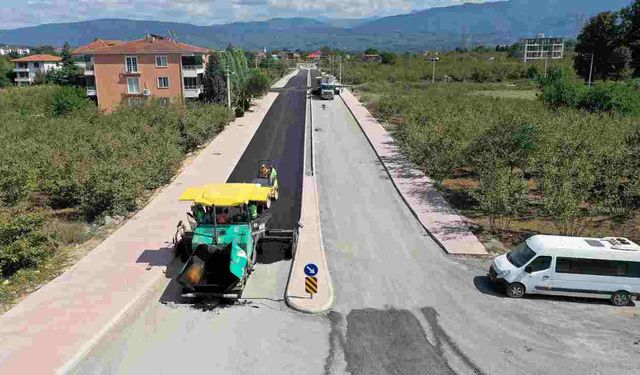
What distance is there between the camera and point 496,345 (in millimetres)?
11938

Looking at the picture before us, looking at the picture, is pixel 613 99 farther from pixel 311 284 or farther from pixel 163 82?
pixel 163 82

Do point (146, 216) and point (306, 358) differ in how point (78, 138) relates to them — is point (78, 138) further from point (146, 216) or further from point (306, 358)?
point (306, 358)

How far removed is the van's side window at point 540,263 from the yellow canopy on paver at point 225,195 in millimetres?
7845

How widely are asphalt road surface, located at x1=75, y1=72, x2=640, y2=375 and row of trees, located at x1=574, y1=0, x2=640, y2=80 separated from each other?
233 feet

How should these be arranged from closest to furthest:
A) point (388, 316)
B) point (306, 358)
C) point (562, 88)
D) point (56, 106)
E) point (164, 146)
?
point (306, 358) < point (388, 316) < point (164, 146) < point (562, 88) < point (56, 106)

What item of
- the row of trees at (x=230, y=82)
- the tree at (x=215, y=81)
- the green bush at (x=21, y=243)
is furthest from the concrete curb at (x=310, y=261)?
the tree at (x=215, y=81)

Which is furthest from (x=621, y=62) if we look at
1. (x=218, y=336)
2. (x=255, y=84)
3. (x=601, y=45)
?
(x=218, y=336)

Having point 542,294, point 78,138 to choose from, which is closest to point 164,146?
point 78,138

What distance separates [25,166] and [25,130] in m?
13.3

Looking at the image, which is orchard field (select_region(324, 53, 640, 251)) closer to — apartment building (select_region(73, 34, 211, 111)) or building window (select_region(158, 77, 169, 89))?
apartment building (select_region(73, 34, 211, 111))

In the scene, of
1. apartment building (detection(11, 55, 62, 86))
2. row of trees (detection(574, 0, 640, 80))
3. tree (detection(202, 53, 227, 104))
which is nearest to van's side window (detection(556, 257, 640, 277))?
tree (detection(202, 53, 227, 104))

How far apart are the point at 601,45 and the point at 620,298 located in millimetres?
75422

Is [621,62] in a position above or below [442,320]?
above

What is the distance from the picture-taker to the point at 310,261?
53.6 ft
